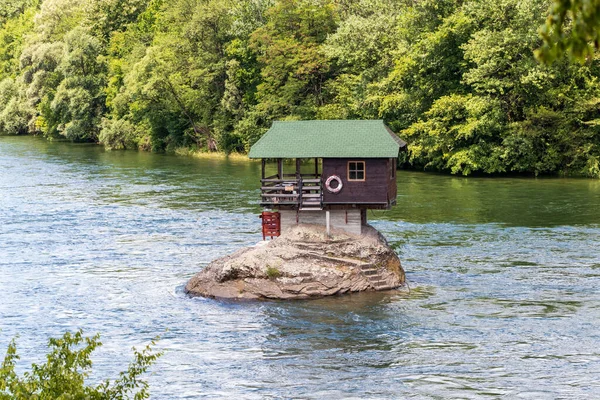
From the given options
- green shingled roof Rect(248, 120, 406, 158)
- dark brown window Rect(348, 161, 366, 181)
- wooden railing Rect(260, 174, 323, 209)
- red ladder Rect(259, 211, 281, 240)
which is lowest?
red ladder Rect(259, 211, 281, 240)

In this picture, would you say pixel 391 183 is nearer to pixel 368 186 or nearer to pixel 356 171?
pixel 368 186

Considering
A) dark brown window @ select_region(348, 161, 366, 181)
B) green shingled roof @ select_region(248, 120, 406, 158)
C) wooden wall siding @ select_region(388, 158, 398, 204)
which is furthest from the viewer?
wooden wall siding @ select_region(388, 158, 398, 204)

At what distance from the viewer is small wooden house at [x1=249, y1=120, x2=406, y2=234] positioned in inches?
1550

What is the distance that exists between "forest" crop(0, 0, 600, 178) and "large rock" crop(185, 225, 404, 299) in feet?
57.3

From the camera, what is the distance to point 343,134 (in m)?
40.6

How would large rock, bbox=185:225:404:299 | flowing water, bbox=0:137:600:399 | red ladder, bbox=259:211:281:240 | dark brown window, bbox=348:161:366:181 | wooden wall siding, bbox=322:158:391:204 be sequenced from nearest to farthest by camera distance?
1. flowing water, bbox=0:137:600:399
2. large rock, bbox=185:225:404:299
3. wooden wall siding, bbox=322:158:391:204
4. dark brown window, bbox=348:161:366:181
5. red ladder, bbox=259:211:281:240

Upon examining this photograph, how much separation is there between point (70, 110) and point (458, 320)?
9712cm

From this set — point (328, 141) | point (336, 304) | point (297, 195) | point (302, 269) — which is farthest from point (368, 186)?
point (336, 304)

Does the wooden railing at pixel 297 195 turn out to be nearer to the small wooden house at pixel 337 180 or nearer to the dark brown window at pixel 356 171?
the small wooden house at pixel 337 180

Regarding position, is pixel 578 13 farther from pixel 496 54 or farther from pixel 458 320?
pixel 496 54

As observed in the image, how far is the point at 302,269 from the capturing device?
3731 centimetres

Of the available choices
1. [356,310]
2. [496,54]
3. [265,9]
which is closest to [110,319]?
[356,310]

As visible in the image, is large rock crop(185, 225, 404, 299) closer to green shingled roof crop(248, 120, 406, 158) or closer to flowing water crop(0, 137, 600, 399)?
flowing water crop(0, 137, 600, 399)

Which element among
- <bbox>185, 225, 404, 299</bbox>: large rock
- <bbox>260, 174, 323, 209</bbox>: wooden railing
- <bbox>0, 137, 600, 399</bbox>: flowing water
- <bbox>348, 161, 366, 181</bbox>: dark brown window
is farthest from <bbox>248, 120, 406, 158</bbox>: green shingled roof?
<bbox>0, 137, 600, 399</bbox>: flowing water
